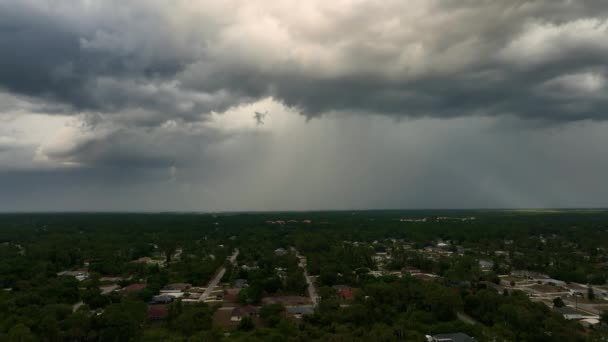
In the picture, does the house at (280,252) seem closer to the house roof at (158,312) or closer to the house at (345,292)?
the house at (345,292)

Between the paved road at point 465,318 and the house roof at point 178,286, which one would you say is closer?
the paved road at point 465,318

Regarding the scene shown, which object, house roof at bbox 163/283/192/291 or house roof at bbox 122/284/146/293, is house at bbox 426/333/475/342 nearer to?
house roof at bbox 163/283/192/291

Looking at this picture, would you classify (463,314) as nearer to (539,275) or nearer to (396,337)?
(396,337)

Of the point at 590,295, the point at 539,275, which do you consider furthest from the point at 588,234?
the point at 590,295

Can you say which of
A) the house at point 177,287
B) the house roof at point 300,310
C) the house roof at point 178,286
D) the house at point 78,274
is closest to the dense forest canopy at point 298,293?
the house roof at point 300,310

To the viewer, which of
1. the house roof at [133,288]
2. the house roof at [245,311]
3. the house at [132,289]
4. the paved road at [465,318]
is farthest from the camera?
the house roof at [133,288]

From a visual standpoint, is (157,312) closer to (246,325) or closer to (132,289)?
(246,325)
